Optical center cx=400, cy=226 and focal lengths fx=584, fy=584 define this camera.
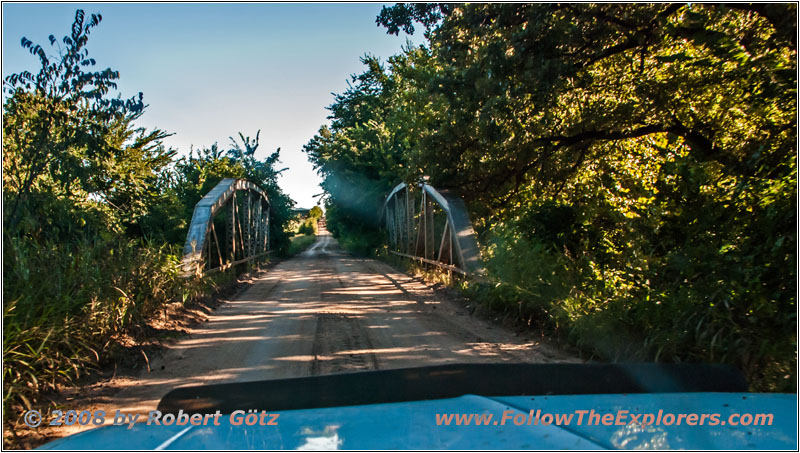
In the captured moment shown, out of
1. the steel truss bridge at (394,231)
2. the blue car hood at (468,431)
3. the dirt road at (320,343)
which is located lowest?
the dirt road at (320,343)

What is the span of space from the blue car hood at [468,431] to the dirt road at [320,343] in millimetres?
2409

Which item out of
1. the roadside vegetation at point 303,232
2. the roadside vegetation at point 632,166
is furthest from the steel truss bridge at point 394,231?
the roadside vegetation at point 303,232

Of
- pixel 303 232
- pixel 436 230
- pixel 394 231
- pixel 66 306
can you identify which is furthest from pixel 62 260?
pixel 303 232

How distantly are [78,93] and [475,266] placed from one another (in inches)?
301

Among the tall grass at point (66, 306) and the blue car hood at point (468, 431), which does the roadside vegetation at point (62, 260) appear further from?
the blue car hood at point (468, 431)

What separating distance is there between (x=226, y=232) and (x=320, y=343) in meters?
11.4

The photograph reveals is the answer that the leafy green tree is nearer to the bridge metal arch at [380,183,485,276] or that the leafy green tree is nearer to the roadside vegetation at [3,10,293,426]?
the roadside vegetation at [3,10,293,426]

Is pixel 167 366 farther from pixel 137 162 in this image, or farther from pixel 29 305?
pixel 137 162

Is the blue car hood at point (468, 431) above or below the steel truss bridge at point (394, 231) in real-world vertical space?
below

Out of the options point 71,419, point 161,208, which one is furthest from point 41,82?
point 161,208

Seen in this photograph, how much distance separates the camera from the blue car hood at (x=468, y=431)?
2.03m

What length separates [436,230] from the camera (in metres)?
20.2

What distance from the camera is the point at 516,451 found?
196 cm

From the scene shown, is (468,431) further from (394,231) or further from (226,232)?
(394,231)
